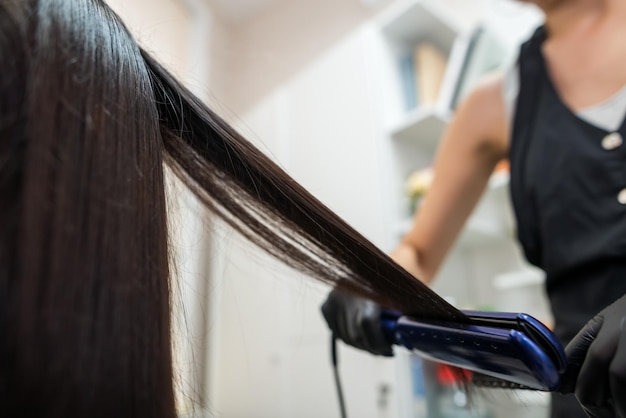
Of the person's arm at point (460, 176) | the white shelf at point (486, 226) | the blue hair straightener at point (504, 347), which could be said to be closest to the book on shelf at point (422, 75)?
the white shelf at point (486, 226)

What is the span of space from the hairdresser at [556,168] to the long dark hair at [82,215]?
11.4 inches

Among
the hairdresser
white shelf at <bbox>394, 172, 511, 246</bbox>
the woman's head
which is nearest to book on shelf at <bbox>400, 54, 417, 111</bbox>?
white shelf at <bbox>394, 172, 511, 246</bbox>

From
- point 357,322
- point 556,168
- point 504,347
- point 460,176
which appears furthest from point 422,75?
point 504,347

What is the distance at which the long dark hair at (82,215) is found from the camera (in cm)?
19

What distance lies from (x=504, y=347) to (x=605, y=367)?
0.07m

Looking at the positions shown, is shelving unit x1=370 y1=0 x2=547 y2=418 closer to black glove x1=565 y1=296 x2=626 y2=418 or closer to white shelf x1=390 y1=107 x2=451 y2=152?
white shelf x1=390 y1=107 x2=451 y2=152

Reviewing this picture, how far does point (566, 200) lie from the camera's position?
61 cm

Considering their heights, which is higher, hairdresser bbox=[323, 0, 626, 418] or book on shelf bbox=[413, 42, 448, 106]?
book on shelf bbox=[413, 42, 448, 106]

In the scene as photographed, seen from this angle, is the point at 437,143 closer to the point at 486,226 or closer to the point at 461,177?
the point at 486,226

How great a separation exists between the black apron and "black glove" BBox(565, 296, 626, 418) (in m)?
0.23

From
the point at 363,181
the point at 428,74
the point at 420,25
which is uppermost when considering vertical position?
the point at 420,25

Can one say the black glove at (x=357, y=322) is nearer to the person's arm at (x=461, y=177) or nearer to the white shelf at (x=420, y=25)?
the person's arm at (x=461, y=177)

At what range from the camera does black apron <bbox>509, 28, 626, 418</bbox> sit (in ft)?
1.81

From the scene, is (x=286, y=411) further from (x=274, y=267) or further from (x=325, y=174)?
(x=274, y=267)
